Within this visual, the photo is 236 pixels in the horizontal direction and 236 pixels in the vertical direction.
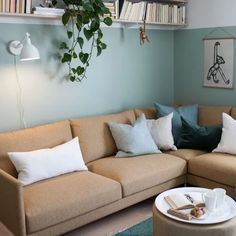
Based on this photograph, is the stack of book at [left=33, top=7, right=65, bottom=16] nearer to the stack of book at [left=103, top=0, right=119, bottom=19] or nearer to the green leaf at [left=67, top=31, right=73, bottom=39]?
the green leaf at [left=67, top=31, right=73, bottom=39]

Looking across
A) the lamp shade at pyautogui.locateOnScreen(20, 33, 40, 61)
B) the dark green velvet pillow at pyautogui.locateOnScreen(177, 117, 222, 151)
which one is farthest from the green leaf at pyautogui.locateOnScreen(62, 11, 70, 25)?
the dark green velvet pillow at pyautogui.locateOnScreen(177, 117, 222, 151)

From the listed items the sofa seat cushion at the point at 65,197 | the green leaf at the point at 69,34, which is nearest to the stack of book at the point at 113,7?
the green leaf at the point at 69,34

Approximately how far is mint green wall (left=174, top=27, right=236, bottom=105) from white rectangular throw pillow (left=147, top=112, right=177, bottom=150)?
0.85m

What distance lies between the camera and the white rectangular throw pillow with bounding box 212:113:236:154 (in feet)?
11.0

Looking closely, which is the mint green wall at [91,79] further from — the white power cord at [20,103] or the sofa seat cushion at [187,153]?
the sofa seat cushion at [187,153]

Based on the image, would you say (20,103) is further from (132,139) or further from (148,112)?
(148,112)

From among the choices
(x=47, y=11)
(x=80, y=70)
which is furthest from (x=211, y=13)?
(x=47, y=11)

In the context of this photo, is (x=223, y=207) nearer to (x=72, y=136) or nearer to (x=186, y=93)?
(x=72, y=136)

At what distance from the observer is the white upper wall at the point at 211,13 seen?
12.8ft

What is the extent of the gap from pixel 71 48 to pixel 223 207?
2.13m

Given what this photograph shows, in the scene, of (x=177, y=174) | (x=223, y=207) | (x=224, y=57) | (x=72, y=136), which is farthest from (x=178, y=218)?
(x=224, y=57)

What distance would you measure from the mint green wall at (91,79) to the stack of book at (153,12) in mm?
236

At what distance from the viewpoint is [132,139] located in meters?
3.39

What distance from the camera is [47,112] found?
3.45 metres
